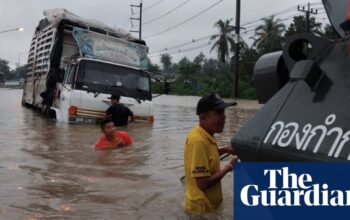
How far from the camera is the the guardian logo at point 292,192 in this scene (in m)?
2.11

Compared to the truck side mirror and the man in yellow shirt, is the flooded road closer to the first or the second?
the man in yellow shirt

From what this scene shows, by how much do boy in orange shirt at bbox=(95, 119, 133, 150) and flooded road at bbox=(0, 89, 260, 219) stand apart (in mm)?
165

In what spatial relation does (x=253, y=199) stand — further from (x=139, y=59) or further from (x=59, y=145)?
(x=139, y=59)

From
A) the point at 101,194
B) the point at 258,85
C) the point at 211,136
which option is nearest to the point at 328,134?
the point at 258,85

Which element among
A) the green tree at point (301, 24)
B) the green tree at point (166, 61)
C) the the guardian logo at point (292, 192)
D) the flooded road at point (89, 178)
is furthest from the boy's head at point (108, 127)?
the green tree at point (166, 61)

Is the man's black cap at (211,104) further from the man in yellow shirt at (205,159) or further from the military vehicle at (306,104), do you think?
the military vehicle at (306,104)

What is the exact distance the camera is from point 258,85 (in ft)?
10.1

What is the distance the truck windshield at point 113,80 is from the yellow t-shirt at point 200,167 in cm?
1020

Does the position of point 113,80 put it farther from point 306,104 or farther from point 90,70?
point 306,104

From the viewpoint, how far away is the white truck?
13.9 m

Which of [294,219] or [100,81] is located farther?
[100,81]

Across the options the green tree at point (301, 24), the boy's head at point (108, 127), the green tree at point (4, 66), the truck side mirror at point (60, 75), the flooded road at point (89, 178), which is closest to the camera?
the flooded road at point (89, 178)

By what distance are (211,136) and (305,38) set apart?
55.3 inches

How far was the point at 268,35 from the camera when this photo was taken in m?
51.6
